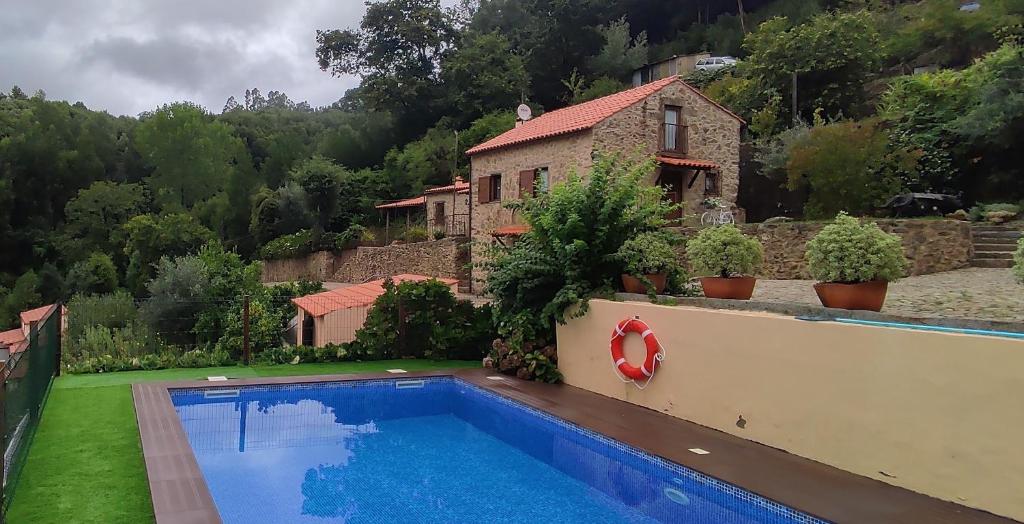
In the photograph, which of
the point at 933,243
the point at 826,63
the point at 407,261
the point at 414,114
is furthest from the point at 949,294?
the point at 414,114

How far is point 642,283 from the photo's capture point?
845 centimetres

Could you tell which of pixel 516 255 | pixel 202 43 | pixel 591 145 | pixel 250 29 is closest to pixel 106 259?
pixel 250 29

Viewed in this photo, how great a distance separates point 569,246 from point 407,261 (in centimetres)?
1658

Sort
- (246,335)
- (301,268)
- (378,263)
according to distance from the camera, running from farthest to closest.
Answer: (301,268) < (378,263) < (246,335)

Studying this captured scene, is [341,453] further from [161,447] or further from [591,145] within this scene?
[591,145]

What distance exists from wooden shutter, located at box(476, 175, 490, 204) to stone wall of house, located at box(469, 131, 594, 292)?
103mm

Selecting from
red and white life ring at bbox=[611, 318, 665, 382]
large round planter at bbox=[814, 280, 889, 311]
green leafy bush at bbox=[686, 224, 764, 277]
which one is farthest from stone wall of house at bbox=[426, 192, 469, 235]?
large round planter at bbox=[814, 280, 889, 311]

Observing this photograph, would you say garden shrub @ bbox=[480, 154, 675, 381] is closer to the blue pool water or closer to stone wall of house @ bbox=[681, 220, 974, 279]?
the blue pool water

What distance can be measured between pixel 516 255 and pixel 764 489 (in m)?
5.49

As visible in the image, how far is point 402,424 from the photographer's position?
8.44 meters

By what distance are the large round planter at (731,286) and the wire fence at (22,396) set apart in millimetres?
6465

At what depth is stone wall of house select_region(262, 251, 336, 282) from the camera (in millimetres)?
29422

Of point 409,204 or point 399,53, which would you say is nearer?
point 409,204

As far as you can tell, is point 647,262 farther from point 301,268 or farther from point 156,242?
point 156,242
